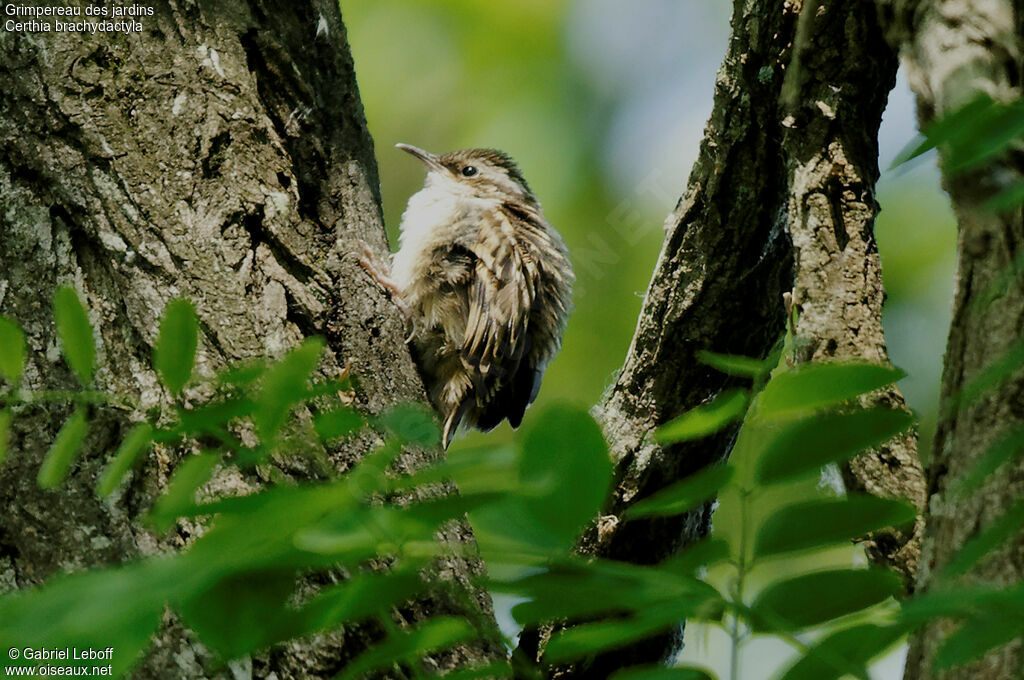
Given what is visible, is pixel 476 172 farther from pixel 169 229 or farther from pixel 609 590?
pixel 609 590

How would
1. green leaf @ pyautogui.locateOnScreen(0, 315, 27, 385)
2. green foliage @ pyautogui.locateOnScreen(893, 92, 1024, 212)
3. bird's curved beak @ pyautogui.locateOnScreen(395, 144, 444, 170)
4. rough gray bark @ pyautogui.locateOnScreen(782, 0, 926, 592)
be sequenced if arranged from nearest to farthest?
1. green foliage @ pyautogui.locateOnScreen(893, 92, 1024, 212)
2. green leaf @ pyautogui.locateOnScreen(0, 315, 27, 385)
3. rough gray bark @ pyautogui.locateOnScreen(782, 0, 926, 592)
4. bird's curved beak @ pyautogui.locateOnScreen(395, 144, 444, 170)

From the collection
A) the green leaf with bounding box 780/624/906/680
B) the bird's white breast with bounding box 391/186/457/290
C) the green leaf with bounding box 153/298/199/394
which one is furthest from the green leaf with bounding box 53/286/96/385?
the bird's white breast with bounding box 391/186/457/290

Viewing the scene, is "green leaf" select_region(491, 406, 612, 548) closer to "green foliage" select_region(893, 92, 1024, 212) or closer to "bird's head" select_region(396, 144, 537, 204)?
"green foliage" select_region(893, 92, 1024, 212)

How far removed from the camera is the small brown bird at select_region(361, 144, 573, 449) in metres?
3.68

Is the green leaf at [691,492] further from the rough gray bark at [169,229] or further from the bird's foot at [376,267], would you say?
the bird's foot at [376,267]

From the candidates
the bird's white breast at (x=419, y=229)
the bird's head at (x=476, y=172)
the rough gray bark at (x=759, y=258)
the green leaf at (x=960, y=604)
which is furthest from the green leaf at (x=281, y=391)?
the bird's head at (x=476, y=172)

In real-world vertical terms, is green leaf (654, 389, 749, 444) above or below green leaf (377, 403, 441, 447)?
above

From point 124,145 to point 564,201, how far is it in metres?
3.73

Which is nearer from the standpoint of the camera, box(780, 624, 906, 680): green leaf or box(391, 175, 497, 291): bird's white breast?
box(780, 624, 906, 680): green leaf

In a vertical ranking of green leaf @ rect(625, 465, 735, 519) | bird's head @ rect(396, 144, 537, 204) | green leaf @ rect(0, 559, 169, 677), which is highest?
bird's head @ rect(396, 144, 537, 204)

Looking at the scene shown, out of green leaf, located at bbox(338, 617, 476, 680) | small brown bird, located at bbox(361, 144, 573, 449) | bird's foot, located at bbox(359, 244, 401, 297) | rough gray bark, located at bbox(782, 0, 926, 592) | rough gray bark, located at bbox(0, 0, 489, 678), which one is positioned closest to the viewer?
green leaf, located at bbox(338, 617, 476, 680)

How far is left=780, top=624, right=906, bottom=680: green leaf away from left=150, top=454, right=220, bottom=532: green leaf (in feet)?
1.91

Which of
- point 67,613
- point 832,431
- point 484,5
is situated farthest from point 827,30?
point 484,5

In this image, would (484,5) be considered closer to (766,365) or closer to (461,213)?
(461,213)
